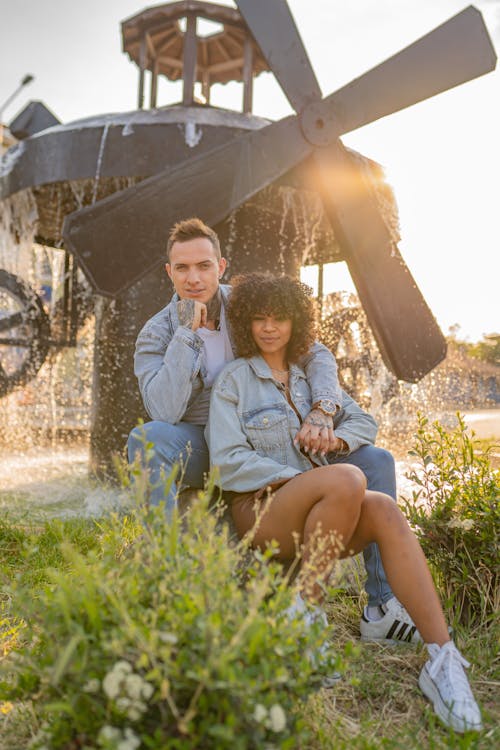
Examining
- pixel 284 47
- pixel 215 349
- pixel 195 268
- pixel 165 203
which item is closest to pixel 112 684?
pixel 215 349

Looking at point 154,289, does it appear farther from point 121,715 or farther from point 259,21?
point 121,715

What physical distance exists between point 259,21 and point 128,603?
4.94 metres

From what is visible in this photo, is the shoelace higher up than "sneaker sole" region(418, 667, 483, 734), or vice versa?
the shoelace

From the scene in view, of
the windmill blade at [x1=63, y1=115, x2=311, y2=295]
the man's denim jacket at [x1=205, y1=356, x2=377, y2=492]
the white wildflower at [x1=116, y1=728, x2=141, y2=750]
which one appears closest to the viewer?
the white wildflower at [x1=116, y1=728, x2=141, y2=750]

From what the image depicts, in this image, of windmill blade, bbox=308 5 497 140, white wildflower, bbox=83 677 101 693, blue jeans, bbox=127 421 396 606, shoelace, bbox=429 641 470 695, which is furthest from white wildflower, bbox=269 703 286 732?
windmill blade, bbox=308 5 497 140

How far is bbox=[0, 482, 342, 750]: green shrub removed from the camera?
3.98 ft

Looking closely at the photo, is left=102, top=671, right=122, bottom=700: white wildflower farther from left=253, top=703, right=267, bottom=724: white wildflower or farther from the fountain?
the fountain

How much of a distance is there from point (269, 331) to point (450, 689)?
142 centimetres

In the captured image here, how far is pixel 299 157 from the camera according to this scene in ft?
16.6

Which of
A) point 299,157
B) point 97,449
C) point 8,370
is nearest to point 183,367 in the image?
point 299,157

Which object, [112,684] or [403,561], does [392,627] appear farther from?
[112,684]

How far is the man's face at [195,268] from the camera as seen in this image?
287 cm

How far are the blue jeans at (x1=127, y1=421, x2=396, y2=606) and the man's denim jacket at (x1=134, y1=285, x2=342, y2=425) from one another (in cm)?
10

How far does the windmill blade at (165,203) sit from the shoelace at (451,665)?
11.6 ft
